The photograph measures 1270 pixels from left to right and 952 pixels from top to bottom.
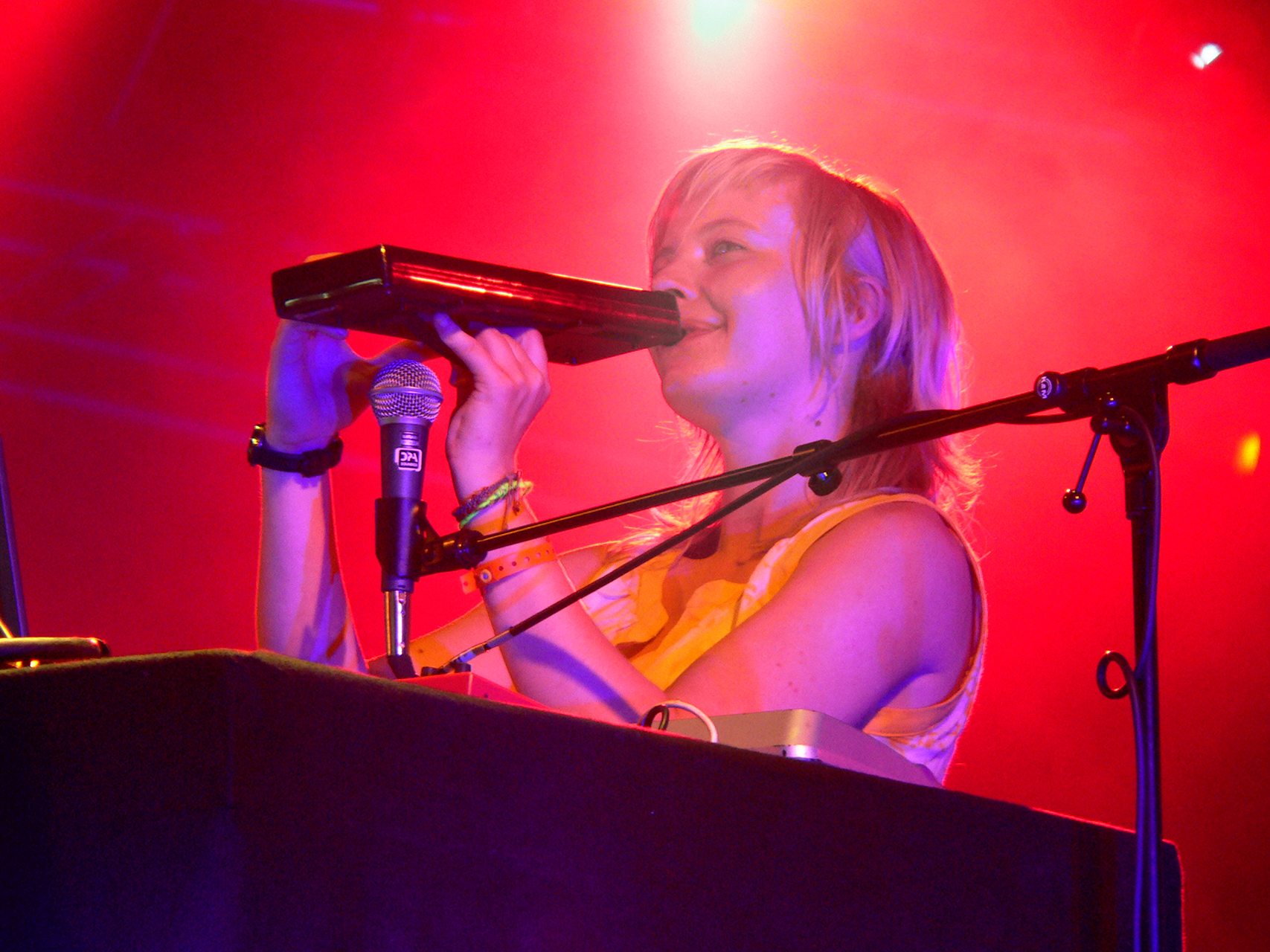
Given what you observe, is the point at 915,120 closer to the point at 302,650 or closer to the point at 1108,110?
the point at 1108,110

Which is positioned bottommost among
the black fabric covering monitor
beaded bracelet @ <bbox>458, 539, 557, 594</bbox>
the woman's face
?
the black fabric covering monitor

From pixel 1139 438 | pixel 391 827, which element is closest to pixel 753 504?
pixel 1139 438

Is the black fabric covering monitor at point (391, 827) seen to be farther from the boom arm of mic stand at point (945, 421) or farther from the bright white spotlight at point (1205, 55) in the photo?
the bright white spotlight at point (1205, 55)

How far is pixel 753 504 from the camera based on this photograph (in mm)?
1646

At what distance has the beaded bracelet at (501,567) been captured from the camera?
1.04m

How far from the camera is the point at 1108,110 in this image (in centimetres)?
344

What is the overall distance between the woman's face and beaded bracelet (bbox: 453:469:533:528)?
0.46m

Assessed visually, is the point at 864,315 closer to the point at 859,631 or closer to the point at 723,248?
the point at 723,248

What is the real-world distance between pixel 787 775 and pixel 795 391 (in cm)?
98

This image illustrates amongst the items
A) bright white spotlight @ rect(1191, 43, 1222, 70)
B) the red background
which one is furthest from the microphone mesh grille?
bright white spotlight @ rect(1191, 43, 1222, 70)

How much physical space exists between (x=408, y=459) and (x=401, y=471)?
0.01 m

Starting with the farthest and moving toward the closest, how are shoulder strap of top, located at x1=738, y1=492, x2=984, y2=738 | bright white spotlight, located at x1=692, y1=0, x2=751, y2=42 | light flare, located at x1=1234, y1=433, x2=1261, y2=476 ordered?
bright white spotlight, located at x1=692, y1=0, x2=751, y2=42, light flare, located at x1=1234, y1=433, x2=1261, y2=476, shoulder strap of top, located at x1=738, y1=492, x2=984, y2=738

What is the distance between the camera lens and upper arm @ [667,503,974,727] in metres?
1.13

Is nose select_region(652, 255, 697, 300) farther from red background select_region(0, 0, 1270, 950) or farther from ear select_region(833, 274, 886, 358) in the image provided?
red background select_region(0, 0, 1270, 950)
